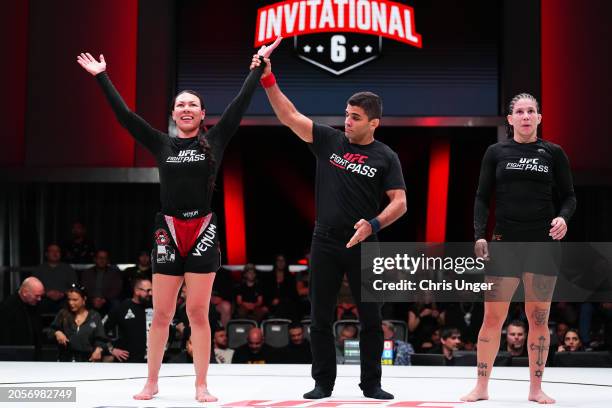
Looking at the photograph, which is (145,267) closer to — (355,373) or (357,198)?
(355,373)

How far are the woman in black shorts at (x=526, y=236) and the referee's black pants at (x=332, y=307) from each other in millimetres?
501

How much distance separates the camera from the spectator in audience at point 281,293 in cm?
985

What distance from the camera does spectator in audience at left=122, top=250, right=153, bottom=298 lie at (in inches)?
379

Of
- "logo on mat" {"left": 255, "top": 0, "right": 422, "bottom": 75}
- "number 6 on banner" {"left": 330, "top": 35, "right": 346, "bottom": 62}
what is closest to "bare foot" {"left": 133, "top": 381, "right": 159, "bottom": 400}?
"logo on mat" {"left": 255, "top": 0, "right": 422, "bottom": 75}

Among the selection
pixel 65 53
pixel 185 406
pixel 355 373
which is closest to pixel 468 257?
pixel 355 373

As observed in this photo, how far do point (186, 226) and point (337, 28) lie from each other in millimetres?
6614

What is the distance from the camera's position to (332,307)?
4.29m

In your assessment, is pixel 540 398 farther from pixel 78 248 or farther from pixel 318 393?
pixel 78 248

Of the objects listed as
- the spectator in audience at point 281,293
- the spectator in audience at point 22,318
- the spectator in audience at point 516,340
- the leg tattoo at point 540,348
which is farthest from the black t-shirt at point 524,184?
the spectator in audience at point 281,293

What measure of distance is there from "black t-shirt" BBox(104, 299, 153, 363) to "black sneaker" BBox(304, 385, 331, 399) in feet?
12.1

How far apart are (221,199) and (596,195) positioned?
19.0 feet

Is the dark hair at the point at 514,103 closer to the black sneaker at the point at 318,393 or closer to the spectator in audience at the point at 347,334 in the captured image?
Answer: the black sneaker at the point at 318,393

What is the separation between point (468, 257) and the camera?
10.2 meters

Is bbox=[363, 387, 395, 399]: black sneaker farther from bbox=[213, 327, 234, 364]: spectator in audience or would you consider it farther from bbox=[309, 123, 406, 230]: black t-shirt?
bbox=[213, 327, 234, 364]: spectator in audience
